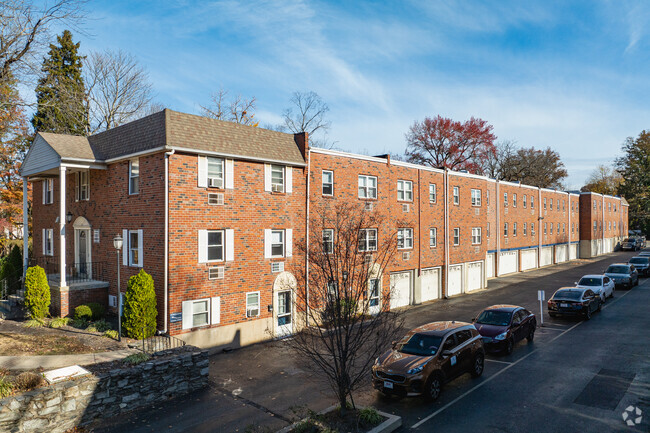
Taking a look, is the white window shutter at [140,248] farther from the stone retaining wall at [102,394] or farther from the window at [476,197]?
the window at [476,197]

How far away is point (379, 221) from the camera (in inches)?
934

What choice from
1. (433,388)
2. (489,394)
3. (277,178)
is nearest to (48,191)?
(277,178)

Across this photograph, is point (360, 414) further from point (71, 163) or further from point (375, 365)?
point (71, 163)

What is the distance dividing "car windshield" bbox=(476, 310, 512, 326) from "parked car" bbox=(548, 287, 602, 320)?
21.9 feet

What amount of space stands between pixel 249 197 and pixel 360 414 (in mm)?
10846

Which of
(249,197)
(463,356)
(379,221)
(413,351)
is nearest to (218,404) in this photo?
(413,351)

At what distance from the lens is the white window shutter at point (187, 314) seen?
52.0 feet

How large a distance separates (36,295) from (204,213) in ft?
25.5

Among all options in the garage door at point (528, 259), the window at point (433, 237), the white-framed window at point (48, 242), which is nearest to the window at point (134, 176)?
the white-framed window at point (48, 242)

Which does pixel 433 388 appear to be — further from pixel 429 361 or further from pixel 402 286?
pixel 402 286

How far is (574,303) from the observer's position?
2098cm

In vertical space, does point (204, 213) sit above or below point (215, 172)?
below

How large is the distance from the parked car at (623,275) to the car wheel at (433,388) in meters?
26.3

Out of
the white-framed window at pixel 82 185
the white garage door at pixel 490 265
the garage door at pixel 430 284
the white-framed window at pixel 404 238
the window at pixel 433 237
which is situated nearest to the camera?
the white-framed window at pixel 82 185
